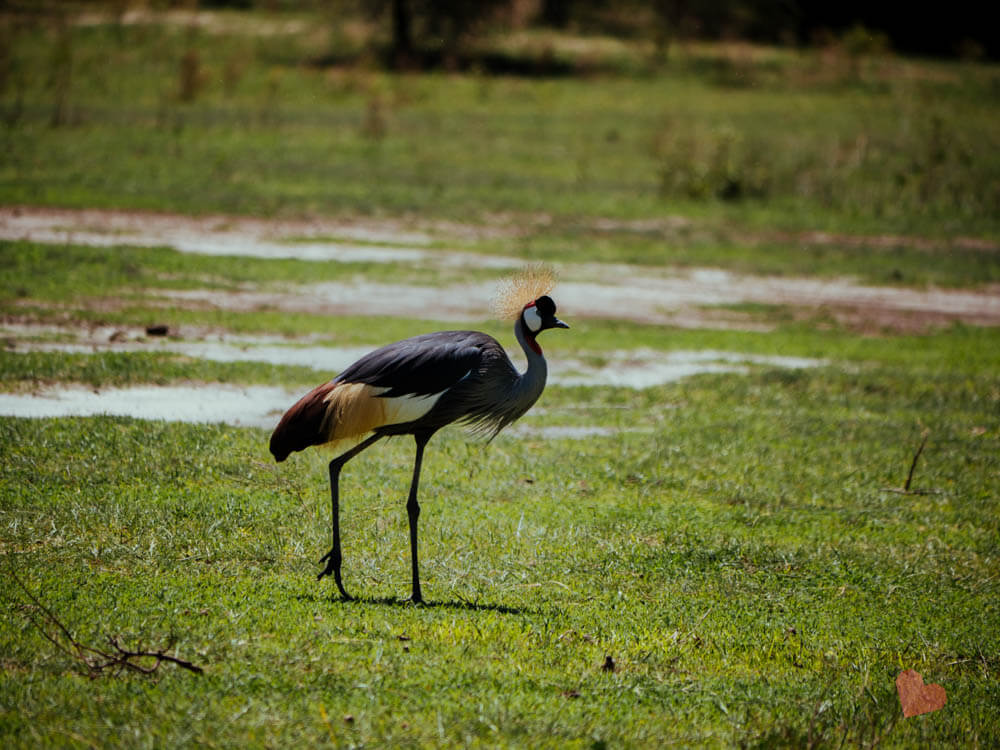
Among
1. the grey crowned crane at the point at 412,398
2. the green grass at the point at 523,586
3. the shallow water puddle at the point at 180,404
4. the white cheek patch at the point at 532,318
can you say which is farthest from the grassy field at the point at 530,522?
the white cheek patch at the point at 532,318

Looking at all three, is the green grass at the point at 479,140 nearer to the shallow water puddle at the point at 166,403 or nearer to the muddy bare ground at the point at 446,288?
the muddy bare ground at the point at 446,288

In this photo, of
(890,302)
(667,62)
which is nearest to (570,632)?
(890,302)

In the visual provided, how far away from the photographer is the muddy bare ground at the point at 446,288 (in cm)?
1458

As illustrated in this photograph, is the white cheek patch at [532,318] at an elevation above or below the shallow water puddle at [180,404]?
above

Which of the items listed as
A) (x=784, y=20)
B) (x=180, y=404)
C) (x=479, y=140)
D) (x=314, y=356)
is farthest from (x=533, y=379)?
(x=784, y=20)

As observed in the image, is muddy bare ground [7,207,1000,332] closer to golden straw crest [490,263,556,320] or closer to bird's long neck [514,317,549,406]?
golden straw crest [490,263,556,320]

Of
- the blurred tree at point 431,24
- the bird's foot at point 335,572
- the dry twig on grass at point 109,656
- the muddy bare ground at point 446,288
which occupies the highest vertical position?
the blurred tree at point 431,24

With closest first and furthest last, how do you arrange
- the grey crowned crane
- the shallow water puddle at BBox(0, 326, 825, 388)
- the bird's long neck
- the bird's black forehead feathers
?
the grey crowned crane
the bird's long neck
the bird's black forehead feathers
the shallow water puddle at BBox(0, 326, 825, 388)

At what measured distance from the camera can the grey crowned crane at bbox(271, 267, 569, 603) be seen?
20.4 feet

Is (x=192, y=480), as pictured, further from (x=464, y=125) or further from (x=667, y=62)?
(x=667, y=62)

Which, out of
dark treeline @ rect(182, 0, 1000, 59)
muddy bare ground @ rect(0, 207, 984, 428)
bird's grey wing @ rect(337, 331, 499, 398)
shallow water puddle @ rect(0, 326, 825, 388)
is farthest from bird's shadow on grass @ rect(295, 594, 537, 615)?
dark treeline @ rect(182, 0, 1000, 59)

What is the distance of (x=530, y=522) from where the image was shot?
25.2ft

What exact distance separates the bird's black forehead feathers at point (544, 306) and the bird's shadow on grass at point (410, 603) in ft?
5.05

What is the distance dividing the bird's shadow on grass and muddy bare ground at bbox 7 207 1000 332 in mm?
7730
